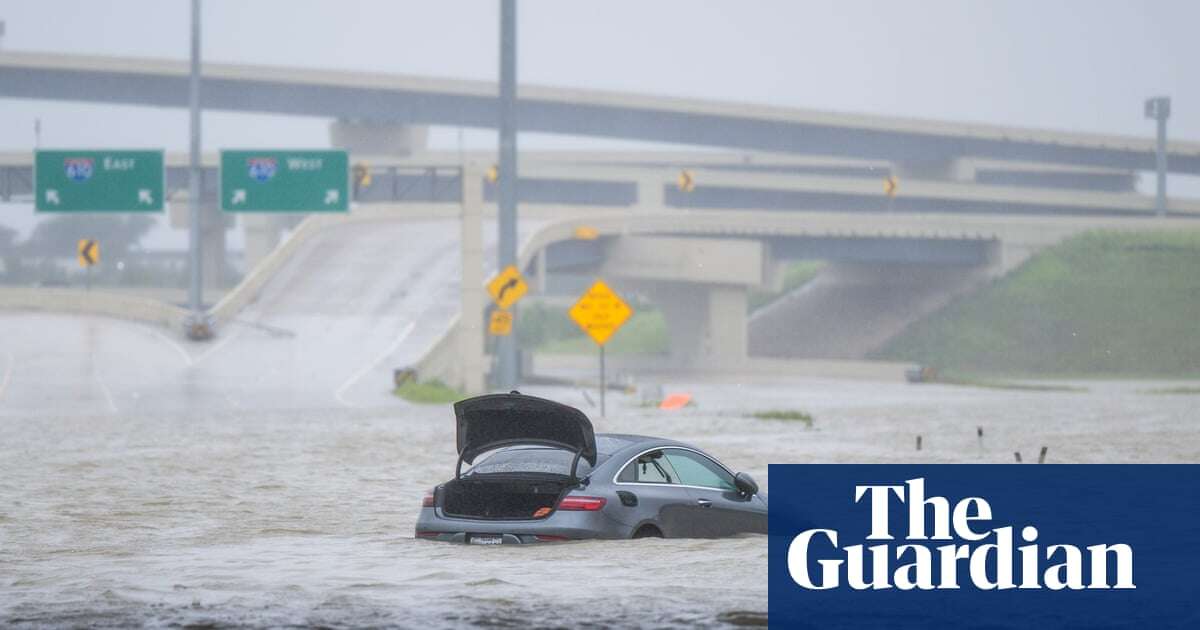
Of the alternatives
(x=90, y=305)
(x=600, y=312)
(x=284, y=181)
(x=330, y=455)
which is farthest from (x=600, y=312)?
(x=90, y=305)

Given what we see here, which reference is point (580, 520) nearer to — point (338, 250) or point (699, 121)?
point (338, 250)

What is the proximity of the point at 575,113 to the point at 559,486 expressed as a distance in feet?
334

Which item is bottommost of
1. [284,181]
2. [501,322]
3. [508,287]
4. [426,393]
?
[426,393]

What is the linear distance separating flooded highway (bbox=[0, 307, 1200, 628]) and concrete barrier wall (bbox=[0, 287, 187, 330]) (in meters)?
8.38

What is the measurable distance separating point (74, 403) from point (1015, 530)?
1204 inches

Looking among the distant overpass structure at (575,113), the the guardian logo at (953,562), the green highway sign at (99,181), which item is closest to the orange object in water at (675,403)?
the green highway sign at (99,181)

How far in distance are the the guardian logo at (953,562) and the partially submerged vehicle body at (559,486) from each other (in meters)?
0.95

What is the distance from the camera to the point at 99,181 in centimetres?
5781

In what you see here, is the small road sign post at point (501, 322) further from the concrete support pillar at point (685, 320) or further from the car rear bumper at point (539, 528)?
the concrete support pillar at point (685, 320)

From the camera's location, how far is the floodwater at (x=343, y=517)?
38.7 ft

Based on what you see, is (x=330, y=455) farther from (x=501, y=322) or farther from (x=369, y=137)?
(x=369, y=137)

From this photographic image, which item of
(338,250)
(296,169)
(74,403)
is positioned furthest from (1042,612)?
(338,250)

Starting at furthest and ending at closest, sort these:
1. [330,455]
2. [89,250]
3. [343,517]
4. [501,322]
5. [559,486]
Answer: [89,250] → [501,322] → [330,455] → [343,517] → [559,486]

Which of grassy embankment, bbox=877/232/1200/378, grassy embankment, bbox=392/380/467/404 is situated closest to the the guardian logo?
grassy embankment, bbox=392/380/467/404
